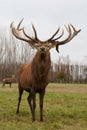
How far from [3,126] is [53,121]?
5.50 feet

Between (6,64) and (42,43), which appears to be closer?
(42,43)

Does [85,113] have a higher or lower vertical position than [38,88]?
lower

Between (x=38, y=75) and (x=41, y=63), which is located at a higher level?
(x=41, y=63)

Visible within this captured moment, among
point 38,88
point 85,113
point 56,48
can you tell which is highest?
point 56,48

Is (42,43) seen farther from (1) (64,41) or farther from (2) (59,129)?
(2) (59,129)

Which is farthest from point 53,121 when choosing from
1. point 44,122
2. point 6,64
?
point 6,64

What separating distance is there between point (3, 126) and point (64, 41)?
A: 3108 mm

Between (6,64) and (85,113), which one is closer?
(85,113)

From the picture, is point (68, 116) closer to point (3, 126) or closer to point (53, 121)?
point (53, 121)

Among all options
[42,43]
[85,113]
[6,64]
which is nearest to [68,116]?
[85,113]

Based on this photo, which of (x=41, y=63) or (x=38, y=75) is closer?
(x=41, y=63)

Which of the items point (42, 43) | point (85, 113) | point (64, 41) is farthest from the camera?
point (85, 113)

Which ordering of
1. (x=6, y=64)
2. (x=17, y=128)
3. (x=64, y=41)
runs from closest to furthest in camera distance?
1. (x=17, y=128)
2. (x=64, y=41)
3. (x=6, y=64)

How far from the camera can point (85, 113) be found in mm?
12477
